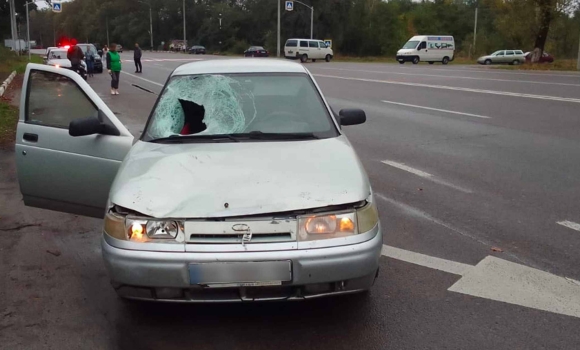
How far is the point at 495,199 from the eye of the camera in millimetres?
6605

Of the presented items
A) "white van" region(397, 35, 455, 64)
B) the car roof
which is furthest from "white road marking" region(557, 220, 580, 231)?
"white van" region(397, 35, 455, 64)

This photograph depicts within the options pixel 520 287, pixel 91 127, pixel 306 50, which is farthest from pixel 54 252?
pixel 306 50

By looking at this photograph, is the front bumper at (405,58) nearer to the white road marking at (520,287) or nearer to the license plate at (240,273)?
the white road marking at (520,287)

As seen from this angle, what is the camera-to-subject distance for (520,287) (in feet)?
14.0

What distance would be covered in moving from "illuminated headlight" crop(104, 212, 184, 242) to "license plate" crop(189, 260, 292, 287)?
0.80ft

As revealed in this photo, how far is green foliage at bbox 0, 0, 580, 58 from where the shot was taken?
7725 centimetres

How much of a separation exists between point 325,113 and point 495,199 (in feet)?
8.83

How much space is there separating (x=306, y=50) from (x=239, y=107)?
49.6m

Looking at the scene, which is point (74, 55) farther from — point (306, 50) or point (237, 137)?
point (306, 50)

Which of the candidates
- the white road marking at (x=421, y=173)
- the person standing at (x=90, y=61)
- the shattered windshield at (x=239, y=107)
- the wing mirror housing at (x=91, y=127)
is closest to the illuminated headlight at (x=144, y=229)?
the shattered windshield at (x=239, y=107)

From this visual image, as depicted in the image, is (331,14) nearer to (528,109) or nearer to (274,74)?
(528,109)

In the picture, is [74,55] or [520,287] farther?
[74,55]

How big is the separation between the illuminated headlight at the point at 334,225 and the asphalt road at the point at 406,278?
2.07ft

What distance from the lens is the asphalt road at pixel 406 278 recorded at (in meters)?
3.60
